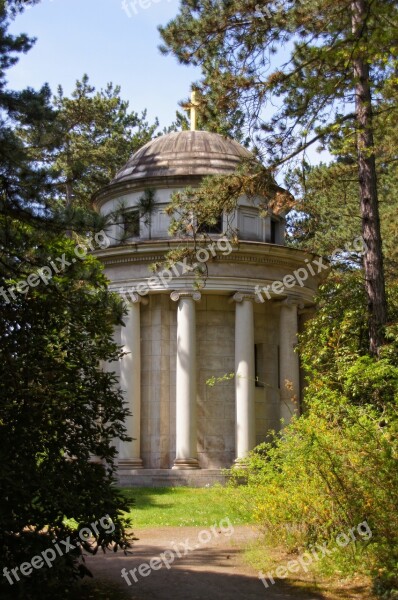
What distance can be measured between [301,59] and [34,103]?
8565 mm

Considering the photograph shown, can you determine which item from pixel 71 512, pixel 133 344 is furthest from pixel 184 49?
pixel 133 344

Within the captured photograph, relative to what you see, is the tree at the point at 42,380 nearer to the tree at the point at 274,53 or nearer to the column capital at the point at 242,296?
the tree at the point at 274,53

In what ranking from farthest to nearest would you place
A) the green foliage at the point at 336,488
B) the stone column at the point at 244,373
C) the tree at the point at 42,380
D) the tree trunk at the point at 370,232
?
the stone column at the point at 244,373 → the tree trunk at the point at 370,232 → the green foliage at the point at 336,488 → the tree at the point at 42,380

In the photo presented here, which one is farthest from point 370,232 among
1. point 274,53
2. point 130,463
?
point 130,463

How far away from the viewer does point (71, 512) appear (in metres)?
8.98

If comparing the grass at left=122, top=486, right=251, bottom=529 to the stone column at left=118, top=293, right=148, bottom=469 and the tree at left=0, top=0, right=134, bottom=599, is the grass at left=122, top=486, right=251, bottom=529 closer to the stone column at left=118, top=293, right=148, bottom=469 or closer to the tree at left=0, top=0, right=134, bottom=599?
the stone column at left=118, top=293, right=148, bottom=469

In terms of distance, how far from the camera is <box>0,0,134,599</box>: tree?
28.0 feet

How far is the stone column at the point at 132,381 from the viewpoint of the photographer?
2582 centimetres

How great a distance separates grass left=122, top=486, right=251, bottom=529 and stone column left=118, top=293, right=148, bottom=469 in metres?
2.17

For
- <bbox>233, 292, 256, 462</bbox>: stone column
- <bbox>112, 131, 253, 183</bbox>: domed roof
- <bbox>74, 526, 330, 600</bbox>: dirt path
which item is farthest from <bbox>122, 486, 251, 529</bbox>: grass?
<bbox>112, 131, 253, 183</bbox>: domed roof

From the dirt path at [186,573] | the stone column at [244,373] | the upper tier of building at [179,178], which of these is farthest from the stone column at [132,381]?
the dirt path at [186,573]

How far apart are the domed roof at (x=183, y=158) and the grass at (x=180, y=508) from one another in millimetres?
11287

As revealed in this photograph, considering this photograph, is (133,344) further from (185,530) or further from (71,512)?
(71,512)

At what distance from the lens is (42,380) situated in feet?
30.3
